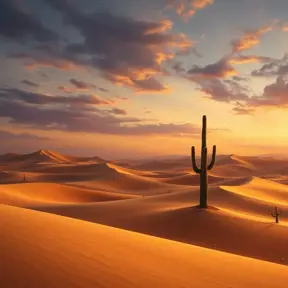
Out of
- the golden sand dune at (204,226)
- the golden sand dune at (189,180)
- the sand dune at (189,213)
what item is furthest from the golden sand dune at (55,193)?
the golden sand dune at (189,180)

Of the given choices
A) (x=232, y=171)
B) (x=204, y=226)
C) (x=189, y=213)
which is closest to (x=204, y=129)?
(x=189, y=213)

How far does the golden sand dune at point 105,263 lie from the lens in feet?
11.9

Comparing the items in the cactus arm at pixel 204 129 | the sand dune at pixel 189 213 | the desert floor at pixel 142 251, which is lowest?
the sand dune at pixel 189 213

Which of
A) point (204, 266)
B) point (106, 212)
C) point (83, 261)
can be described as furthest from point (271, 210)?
point (83, 261)

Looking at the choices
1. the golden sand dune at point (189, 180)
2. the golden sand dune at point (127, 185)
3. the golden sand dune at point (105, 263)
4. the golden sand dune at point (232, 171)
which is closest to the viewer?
the golden sand dune at point (105, 263)

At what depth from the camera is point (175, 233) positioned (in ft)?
40.4

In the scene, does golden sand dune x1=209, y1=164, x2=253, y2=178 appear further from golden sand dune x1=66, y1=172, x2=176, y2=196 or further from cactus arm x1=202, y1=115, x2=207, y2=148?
cactus arm x1=202, y1=115, x2=207, y2=148

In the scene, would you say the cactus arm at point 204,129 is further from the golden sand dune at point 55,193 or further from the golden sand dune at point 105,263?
the golden sand dune at point 55,193

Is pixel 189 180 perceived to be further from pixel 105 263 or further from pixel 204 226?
pixel 105 263

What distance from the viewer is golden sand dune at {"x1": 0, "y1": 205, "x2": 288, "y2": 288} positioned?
363 cm

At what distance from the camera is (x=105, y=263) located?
4301 mm

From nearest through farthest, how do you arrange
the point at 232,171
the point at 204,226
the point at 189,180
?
the point at 204,226 < the point at 189,180 < the point at 232,171

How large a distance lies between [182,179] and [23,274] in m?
41.0

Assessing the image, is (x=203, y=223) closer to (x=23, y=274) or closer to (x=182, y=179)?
(x=23, y=274)
